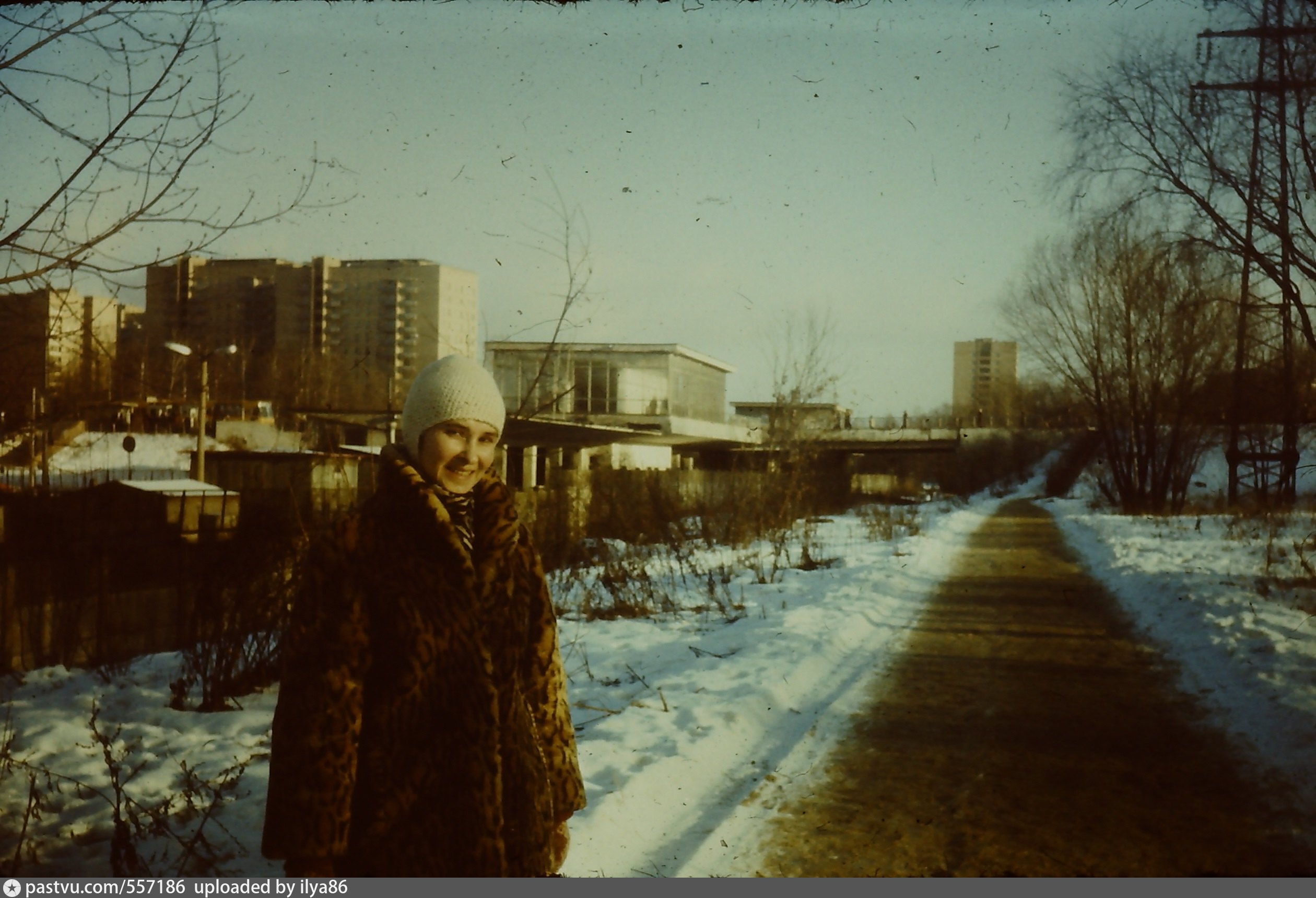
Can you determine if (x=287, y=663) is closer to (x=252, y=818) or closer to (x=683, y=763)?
(x=252, y=818)

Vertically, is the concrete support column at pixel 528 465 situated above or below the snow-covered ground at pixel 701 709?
above

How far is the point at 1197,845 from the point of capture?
4.39 meters

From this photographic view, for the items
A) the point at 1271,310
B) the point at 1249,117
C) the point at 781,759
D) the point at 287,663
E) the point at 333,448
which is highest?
the point at 1249,117

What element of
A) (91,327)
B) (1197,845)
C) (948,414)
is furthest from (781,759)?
(948,414)

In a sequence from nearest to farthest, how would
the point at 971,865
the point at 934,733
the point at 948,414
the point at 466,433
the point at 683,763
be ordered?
1. the point at 466,433
2. the point at 971,865
3. the point at 683,763
4. the point at 934,733
5. the point at 948,414

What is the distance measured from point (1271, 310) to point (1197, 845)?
43.6 ft

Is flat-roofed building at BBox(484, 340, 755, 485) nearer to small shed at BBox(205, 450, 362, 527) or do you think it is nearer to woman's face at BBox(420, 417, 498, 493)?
small shed at BBox(205, 450, 362, 527)

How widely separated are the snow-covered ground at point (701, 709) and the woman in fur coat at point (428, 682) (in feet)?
5.51

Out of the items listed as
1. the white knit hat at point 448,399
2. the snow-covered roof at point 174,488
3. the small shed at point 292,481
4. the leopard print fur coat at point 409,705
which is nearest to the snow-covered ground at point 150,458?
the small shed at point 292,481

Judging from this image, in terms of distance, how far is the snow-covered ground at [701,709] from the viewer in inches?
176

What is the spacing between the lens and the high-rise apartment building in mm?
5645
